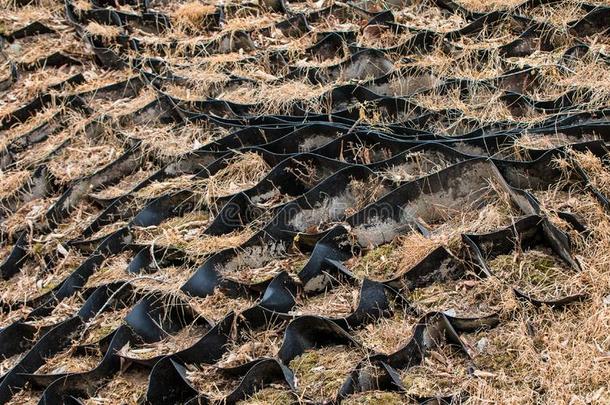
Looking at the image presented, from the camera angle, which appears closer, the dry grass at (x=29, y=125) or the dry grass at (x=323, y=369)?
the dry grass at (x=323, y=369)

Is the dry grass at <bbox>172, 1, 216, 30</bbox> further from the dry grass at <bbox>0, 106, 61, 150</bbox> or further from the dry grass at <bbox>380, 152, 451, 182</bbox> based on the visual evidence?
the dry grass at <bbox>380, 152, 451, 182</bbox>

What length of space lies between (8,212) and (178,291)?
213 cm

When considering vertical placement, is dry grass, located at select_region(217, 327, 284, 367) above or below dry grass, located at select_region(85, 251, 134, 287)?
below

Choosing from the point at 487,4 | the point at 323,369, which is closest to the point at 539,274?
the point at 323,369

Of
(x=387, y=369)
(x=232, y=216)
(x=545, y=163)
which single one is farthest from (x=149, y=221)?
(x=545, y=163)

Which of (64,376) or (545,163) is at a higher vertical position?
(545,163)

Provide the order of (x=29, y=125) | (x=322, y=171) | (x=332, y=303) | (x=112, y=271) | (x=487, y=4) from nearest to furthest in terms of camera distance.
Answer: (x=332, y=303) → (x=112, y=271) → (x=322, y=171) → (x=29, y=125) → (x=487, y=4)

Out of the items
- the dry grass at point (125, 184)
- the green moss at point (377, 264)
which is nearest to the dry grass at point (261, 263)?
the green moss at point (377, 264)

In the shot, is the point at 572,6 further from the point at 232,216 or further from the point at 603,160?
the point at 232,216

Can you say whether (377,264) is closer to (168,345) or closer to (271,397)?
(271,397)

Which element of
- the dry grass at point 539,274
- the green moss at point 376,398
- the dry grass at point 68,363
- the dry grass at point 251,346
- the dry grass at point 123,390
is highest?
the dry grass at point 539,274

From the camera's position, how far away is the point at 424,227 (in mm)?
5258

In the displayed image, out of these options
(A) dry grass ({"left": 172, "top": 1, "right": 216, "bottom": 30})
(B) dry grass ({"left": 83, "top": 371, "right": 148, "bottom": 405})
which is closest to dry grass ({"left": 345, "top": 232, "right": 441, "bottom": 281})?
(B) dry grass ({"left": 83, "top": 371, "right": 148, "bottom": 405})

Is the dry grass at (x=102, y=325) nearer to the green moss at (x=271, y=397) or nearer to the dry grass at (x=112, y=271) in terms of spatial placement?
the dry grass at (x=112, y=271)
